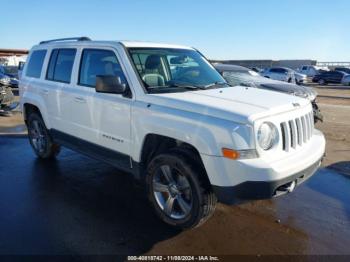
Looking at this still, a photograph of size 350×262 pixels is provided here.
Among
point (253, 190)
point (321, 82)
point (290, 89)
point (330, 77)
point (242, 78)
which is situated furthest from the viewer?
point (321, 82)

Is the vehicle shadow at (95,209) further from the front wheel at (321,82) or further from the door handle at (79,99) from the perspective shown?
the front wheel at (321,82)

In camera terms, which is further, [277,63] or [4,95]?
[277,63]

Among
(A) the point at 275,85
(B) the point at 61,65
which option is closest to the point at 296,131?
(B) the point at 61,65

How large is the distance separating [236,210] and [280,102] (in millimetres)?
1520

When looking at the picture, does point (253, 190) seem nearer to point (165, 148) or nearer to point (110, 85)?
point (165, 148)

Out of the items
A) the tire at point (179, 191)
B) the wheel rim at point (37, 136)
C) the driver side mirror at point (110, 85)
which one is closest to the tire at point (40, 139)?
the wheel rim at point (37, 136)

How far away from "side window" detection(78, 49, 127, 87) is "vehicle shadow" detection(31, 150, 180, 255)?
1545mm

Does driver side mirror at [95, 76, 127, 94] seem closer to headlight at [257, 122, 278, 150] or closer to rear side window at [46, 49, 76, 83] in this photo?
rear side window at [46, 49, 76, 83]

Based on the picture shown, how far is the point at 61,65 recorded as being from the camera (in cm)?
545

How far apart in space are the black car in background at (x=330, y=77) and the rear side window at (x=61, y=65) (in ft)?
112

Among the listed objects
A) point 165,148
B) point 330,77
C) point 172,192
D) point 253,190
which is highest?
point 165,148

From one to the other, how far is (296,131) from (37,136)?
15.6ft

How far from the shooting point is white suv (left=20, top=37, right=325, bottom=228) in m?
3.25

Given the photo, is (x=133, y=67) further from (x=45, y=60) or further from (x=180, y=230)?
(x=45, y=60)
